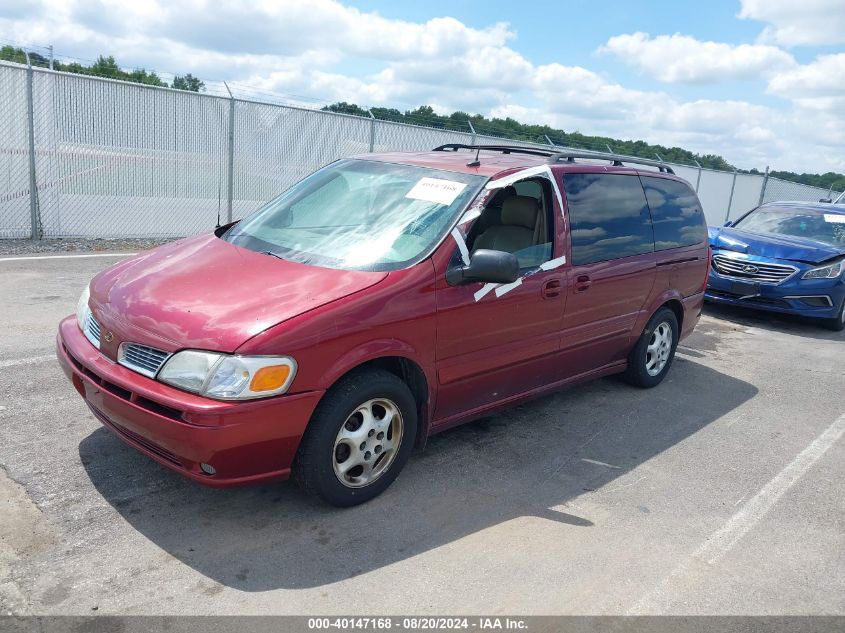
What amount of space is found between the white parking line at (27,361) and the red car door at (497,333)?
3047mm

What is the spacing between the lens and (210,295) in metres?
3.44

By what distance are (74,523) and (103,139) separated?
857 centimetres

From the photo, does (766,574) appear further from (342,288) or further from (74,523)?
(74,523)

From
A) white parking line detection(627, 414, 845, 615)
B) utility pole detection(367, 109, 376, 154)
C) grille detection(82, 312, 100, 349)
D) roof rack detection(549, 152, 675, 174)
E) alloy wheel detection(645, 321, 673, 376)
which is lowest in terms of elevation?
white parking line detection(627, 414, 845, 615)

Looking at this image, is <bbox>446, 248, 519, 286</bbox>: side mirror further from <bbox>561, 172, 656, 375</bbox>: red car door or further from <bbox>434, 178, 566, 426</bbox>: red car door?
<bbox>561, 172, 656, 375</bbox>: red car door

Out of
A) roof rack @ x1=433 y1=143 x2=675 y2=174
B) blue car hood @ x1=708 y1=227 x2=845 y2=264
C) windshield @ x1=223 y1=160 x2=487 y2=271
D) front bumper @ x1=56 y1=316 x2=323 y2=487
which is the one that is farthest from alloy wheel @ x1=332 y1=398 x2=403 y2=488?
blue car hood @ x1=708 y1=227 x2=845 y2=264

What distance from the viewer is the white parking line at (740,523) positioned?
317cm

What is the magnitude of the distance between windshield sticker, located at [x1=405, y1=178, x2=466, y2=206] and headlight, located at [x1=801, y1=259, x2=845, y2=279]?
6.45m

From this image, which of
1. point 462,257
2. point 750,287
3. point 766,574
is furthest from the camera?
point 750,287

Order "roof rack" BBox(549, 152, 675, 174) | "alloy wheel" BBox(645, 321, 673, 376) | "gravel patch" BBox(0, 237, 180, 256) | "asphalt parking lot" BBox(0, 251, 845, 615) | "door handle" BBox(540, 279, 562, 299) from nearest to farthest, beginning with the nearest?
"asphalt parking lot" BBox(0, 251, 845, 615)
"door handle" BBox(540, 279, 562, 299)
"roof rack" BBox(549, 152, 675, 174)
"alloy wheel" BBox(645, 321, 673, 376)
"gravel patch" BBox(0, 237, 180, 256)

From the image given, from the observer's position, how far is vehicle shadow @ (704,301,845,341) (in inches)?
356

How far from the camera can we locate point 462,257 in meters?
3.94

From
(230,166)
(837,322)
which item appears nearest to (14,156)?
(230,166)

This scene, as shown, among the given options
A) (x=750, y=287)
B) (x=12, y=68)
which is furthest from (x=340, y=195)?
(x=12, y=68)
